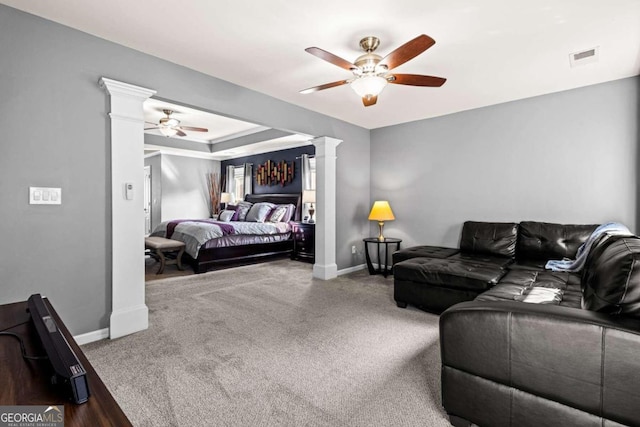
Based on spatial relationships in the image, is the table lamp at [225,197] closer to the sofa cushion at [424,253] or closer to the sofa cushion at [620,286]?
the sofa cushion at [424,253]

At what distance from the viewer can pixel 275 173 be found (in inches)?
290

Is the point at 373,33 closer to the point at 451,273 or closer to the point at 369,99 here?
the point at 369,99

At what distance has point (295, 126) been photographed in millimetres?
4129

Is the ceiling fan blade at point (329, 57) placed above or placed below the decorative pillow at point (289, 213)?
above

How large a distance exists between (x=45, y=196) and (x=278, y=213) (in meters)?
4.42

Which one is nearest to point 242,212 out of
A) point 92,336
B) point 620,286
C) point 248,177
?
point 248,177

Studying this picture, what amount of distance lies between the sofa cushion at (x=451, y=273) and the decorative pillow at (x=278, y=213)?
3.60 m

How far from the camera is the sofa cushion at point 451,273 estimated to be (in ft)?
9.27

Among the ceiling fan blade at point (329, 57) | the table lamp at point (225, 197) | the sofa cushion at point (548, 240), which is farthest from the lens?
the table lamp at point (225, 197)

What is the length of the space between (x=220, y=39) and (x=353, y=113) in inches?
93.5

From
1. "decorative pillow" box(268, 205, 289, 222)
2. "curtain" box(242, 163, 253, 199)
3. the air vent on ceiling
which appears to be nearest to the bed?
"decorative pillow" box(268, 205, 289, 222)

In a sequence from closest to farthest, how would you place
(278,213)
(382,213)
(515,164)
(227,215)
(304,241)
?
1. (515,164)
2. (382,213)
3. (304,241)
4. (278,213)
5. (227,215)

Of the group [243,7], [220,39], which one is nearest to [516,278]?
[243,7]

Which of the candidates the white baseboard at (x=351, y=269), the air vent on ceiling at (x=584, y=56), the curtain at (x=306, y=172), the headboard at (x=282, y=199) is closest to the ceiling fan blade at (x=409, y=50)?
the air vent on ceiling at (x=584, y=56)
